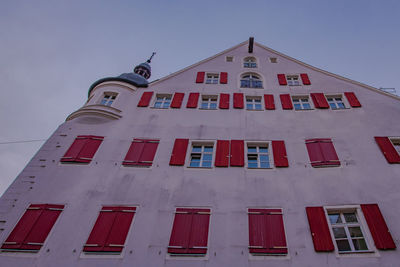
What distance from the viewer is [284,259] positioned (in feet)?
26.9

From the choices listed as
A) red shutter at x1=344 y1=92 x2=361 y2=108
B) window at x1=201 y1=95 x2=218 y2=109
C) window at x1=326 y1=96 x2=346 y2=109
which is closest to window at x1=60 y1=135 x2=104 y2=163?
window at x1=201 y1=95 x2=218 y2=109

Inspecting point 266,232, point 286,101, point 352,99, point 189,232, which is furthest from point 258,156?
point 352,99

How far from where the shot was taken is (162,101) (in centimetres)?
1595

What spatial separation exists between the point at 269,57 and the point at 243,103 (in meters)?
6.78

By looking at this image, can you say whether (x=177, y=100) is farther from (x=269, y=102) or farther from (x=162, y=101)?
(x=269, y=102)

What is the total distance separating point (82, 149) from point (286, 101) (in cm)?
1096

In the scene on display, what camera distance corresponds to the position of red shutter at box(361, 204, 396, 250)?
27.0 feet

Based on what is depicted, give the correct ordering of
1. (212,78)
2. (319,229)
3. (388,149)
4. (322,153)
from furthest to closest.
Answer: (212,78), (322,153), (388,149), (319,229)

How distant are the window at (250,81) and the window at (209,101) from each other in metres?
2.18

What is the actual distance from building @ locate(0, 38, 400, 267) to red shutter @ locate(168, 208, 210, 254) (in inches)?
1.5

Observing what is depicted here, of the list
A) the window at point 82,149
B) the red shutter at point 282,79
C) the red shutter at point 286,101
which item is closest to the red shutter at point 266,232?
the red shutter at point 286,101

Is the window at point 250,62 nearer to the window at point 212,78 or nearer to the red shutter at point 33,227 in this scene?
the window at point 212,78

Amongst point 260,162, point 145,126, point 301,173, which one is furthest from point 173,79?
point 301,173

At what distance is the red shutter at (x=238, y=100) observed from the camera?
1475cm
